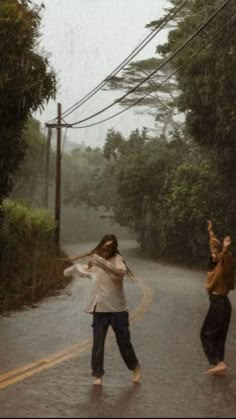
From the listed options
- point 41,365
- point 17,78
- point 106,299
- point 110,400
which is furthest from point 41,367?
point 17,78

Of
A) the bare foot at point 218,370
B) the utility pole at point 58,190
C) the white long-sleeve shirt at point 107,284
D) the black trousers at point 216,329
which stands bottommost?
the bare foot at point 218,370

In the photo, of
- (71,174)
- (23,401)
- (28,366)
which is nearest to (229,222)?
(28,366)

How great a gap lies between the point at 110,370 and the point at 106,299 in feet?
4.68

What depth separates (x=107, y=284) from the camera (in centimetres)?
777

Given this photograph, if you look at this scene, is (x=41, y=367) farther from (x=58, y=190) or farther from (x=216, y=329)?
(x=58, y=190)

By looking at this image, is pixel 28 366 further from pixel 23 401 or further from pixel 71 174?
pixel 71 174

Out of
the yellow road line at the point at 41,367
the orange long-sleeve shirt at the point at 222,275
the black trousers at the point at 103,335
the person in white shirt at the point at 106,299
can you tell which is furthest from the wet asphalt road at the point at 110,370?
the orange long-sleeve shirt at the point at 222,275

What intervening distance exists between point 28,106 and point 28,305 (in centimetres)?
483

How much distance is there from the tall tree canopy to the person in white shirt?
855 centimetres

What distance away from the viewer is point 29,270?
20234mm

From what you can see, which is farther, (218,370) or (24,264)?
(24,264)

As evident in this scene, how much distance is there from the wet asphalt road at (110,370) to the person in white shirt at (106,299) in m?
0.39

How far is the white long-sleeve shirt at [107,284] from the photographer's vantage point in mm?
7703

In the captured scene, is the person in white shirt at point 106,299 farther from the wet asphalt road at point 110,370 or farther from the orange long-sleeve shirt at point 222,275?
the orange long-sleeve shirt at point 222,275
